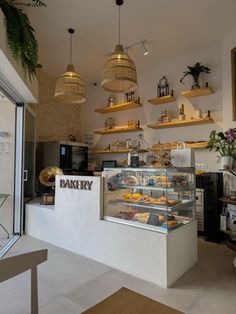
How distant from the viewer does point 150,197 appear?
2.93 meters

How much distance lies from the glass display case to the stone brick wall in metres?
3.21

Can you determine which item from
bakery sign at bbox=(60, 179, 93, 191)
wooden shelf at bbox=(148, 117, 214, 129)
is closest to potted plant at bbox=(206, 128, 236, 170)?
wooden shelf at bbox=(148, 117, 214, 129)

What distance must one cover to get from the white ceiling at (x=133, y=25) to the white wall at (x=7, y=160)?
4.78 ft

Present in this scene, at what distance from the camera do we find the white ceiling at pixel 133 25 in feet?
11.0

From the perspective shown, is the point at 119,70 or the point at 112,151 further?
the point at 112,151

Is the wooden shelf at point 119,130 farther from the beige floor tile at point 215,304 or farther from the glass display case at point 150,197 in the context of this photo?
the beige floor tile at point 215,304

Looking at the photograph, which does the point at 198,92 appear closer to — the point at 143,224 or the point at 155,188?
the point at 155,188

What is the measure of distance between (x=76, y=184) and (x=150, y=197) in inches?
42.8

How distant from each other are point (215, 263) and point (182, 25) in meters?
3.65

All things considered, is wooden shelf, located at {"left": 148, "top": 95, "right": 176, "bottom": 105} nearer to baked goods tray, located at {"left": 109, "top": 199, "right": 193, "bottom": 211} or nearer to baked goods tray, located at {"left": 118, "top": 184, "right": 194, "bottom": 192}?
baked goods tray, located at {"left": 118, "top": 184, "right": 194, "bottom": 192}

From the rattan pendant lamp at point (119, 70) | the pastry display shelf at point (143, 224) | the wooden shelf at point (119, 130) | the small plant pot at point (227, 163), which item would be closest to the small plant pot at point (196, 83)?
the wooden shelf at point (119, 130)

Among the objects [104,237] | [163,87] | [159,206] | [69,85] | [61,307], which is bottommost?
[61,307]

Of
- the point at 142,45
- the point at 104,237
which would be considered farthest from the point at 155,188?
the point at 142,45

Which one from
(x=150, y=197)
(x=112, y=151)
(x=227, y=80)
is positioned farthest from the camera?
(x=112, y=151)
